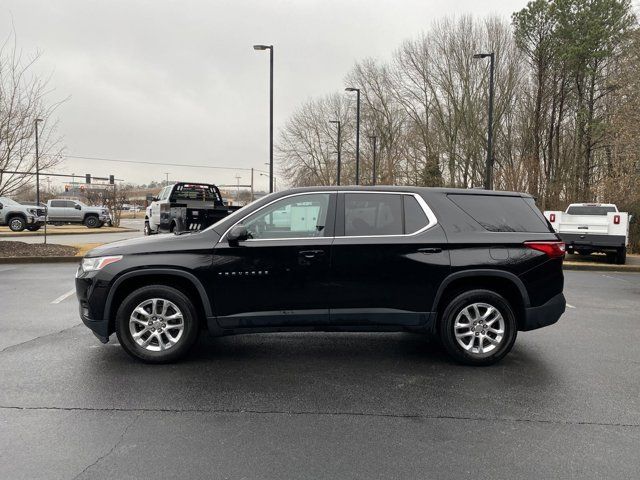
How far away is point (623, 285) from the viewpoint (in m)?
10.5

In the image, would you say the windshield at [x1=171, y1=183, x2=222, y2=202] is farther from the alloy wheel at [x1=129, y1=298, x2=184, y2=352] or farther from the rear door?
the rear door

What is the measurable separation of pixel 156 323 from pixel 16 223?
81.4ft

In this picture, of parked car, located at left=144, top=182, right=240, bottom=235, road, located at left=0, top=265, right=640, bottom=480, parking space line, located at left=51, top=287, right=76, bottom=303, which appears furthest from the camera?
parked car, located at left=144, top=182, right=240, bottom=235

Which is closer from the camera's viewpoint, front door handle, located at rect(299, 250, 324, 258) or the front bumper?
front door handle, located at rect(299, 250, 324, 258)

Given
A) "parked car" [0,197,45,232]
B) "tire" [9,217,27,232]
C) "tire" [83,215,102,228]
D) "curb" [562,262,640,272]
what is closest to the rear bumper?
"curb" [562,262,640,272]

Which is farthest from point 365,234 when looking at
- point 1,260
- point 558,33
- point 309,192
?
point 558,33

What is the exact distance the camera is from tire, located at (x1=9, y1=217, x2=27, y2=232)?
82.6 feet

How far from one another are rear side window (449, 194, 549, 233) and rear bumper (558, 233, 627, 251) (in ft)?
31.1

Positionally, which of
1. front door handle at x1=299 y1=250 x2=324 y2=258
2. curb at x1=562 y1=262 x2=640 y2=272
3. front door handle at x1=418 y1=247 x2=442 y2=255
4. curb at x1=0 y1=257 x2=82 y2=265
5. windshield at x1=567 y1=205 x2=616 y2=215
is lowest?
curb at x1=562 y1=262 x2=640 y2=272

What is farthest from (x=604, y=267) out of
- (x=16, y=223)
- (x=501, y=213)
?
(x=16, y=223)

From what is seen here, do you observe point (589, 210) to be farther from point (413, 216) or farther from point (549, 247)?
point (413, 216)

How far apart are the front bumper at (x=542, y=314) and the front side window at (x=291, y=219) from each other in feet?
7.32

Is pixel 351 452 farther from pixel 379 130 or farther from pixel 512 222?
pixel 379 130

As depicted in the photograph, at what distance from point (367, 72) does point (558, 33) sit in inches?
683
